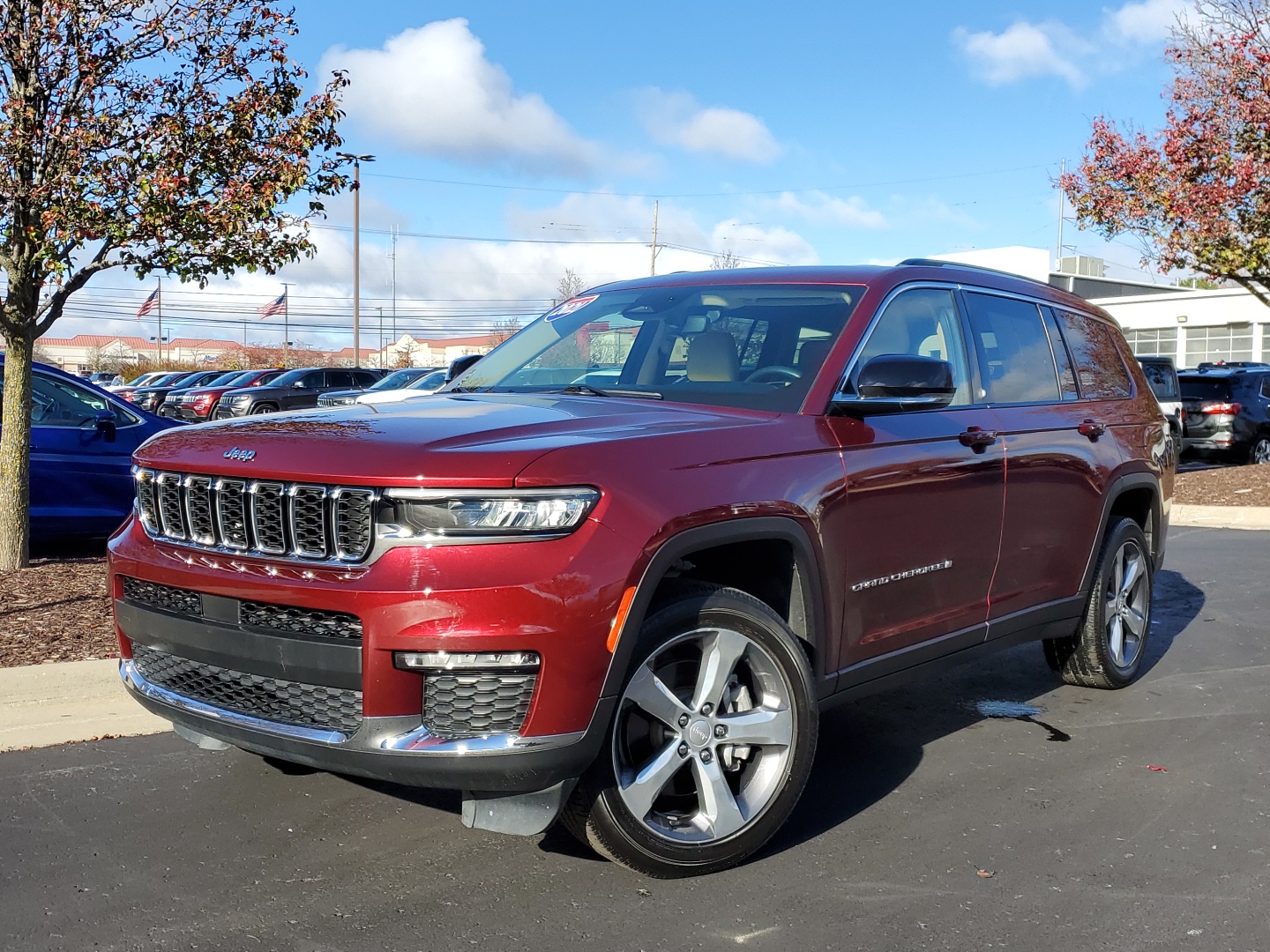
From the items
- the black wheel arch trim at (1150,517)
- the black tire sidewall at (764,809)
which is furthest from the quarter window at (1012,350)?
the black tire sidewall at (764,809)

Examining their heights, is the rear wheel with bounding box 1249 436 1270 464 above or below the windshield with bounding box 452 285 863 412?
below

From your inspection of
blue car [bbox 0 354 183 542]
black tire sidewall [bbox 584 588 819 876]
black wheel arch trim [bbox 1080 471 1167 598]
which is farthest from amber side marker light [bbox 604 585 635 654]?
blue car [bbox 0 354 183 542]

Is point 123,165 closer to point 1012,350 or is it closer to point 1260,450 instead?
point 1012,350

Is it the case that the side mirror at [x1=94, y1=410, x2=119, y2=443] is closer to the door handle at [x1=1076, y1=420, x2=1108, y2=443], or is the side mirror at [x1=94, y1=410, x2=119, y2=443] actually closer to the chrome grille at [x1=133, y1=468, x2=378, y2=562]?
the chrome grille at [x1=133, y1=468, x2=378, y2=562]

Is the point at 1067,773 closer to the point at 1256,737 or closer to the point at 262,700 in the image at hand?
the point at 1256,737

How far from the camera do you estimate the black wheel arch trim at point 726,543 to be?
3.30 metres

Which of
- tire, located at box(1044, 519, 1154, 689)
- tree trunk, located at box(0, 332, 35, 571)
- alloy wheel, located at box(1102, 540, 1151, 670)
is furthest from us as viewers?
tree trunk, located at box(0, 332, 35, 571)

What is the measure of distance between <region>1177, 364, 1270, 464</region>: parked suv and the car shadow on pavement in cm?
1269

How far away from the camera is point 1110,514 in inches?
239

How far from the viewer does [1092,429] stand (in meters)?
5.53

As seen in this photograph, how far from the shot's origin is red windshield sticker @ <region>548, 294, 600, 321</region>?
537 cm

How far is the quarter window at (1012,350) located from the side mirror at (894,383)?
34.7 inches

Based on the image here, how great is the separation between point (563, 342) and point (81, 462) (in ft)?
17.5

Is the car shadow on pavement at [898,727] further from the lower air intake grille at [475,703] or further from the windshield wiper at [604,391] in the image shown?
the windshield wiper at [604,391]
